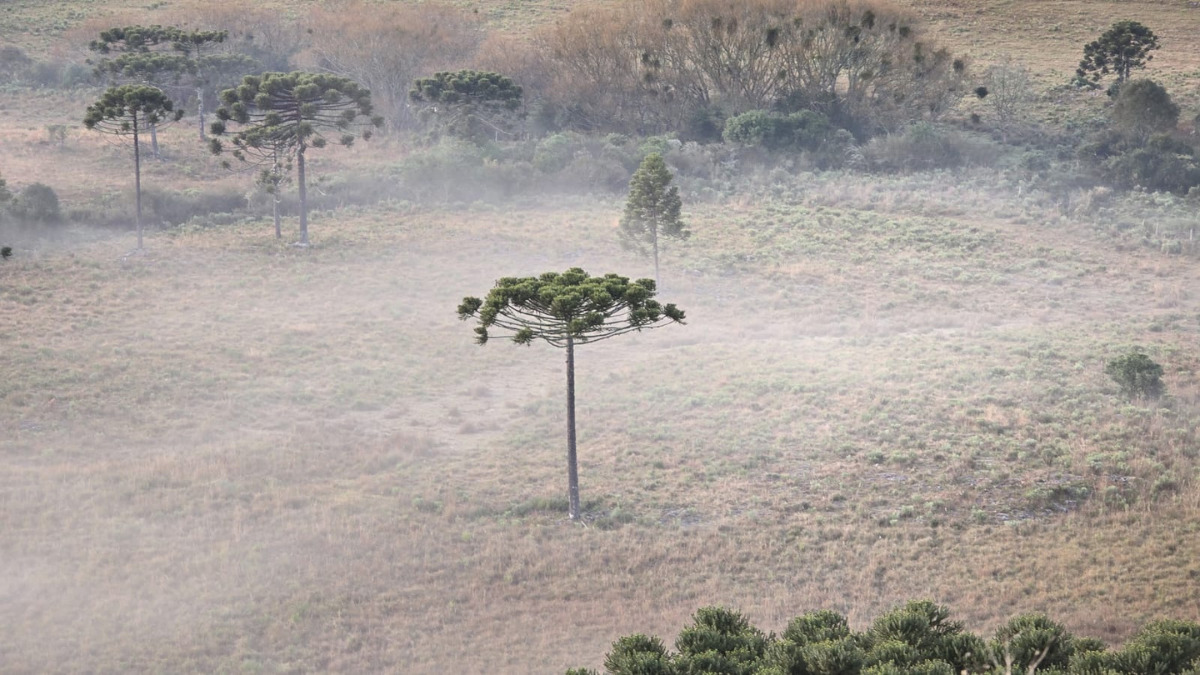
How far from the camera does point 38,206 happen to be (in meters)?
50.7

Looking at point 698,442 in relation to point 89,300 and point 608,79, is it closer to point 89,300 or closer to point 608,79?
point 89,300

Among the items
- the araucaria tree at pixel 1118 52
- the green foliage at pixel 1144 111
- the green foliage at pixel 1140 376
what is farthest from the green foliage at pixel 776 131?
the green foliage at pixel 1140 376

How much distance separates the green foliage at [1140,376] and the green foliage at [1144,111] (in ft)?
135

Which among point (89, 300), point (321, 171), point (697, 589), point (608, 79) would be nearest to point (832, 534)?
point (697, 589)

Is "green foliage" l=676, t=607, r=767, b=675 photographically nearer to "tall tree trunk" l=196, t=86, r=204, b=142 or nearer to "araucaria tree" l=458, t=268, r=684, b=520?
"araucaria tree" l=458, t=268, r=684, b=520

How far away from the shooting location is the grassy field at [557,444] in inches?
807

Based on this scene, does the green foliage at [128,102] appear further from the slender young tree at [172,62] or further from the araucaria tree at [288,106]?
the slender young tree at [172,62]

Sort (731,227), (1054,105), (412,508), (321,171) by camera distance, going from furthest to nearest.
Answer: (1054,105), (321,171), (731,227), (412,508)

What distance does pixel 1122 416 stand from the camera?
2984 cm

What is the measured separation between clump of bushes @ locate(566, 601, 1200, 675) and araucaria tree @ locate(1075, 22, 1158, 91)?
235 feet

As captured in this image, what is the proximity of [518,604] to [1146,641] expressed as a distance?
37.6 ft

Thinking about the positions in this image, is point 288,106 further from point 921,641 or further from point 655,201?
point 921,641

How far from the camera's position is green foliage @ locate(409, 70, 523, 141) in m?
66.9

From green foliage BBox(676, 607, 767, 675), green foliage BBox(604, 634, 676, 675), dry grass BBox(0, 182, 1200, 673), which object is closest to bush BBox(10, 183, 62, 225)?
dry grass BBox(0, 182, 1200, 673)
